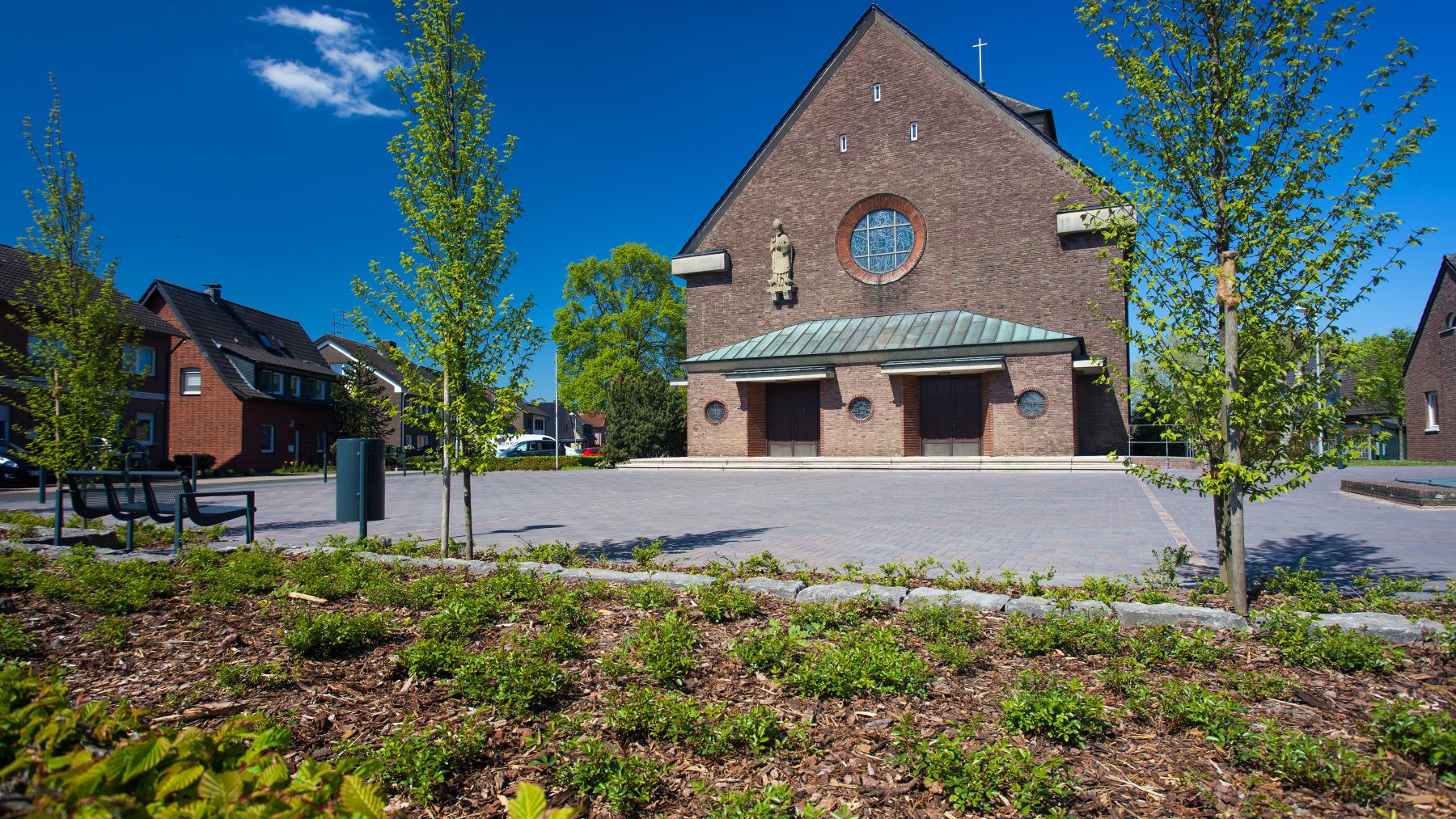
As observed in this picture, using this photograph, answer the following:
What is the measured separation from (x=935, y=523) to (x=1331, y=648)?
21.2 feet

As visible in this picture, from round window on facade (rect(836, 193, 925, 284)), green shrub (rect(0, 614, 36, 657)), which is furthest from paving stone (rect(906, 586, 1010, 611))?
round window on facade (rect(836, 193, 925, 284))

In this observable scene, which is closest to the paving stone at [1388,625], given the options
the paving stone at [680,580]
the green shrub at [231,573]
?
the paving stone at [680,580]

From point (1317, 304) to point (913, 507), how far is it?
7.83 metres

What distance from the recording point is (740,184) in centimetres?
3247

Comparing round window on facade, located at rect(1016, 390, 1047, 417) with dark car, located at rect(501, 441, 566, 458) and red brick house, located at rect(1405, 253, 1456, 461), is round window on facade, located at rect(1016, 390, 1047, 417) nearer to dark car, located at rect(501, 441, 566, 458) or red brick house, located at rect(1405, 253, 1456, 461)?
red brick house, located at rect(1405, 253, 1456, 461)

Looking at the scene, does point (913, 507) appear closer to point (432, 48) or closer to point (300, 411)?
point (432, 48)

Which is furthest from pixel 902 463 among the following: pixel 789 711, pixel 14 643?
pixel 14 643

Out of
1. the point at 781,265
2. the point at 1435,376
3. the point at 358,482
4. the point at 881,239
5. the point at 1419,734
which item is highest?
the point at 881,239

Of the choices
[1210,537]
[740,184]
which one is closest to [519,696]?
[1210,537]

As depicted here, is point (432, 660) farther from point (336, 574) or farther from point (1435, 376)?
point (1435, 376)

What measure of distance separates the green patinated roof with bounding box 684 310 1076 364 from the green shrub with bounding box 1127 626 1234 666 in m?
22.3

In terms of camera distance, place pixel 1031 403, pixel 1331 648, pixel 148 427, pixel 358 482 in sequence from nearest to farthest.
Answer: pixel 1331 648 < pixel 358 482 < pixel 1031 403 < pixel 148 427

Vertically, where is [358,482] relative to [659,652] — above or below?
above

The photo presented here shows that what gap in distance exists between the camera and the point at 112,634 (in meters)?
4.46
